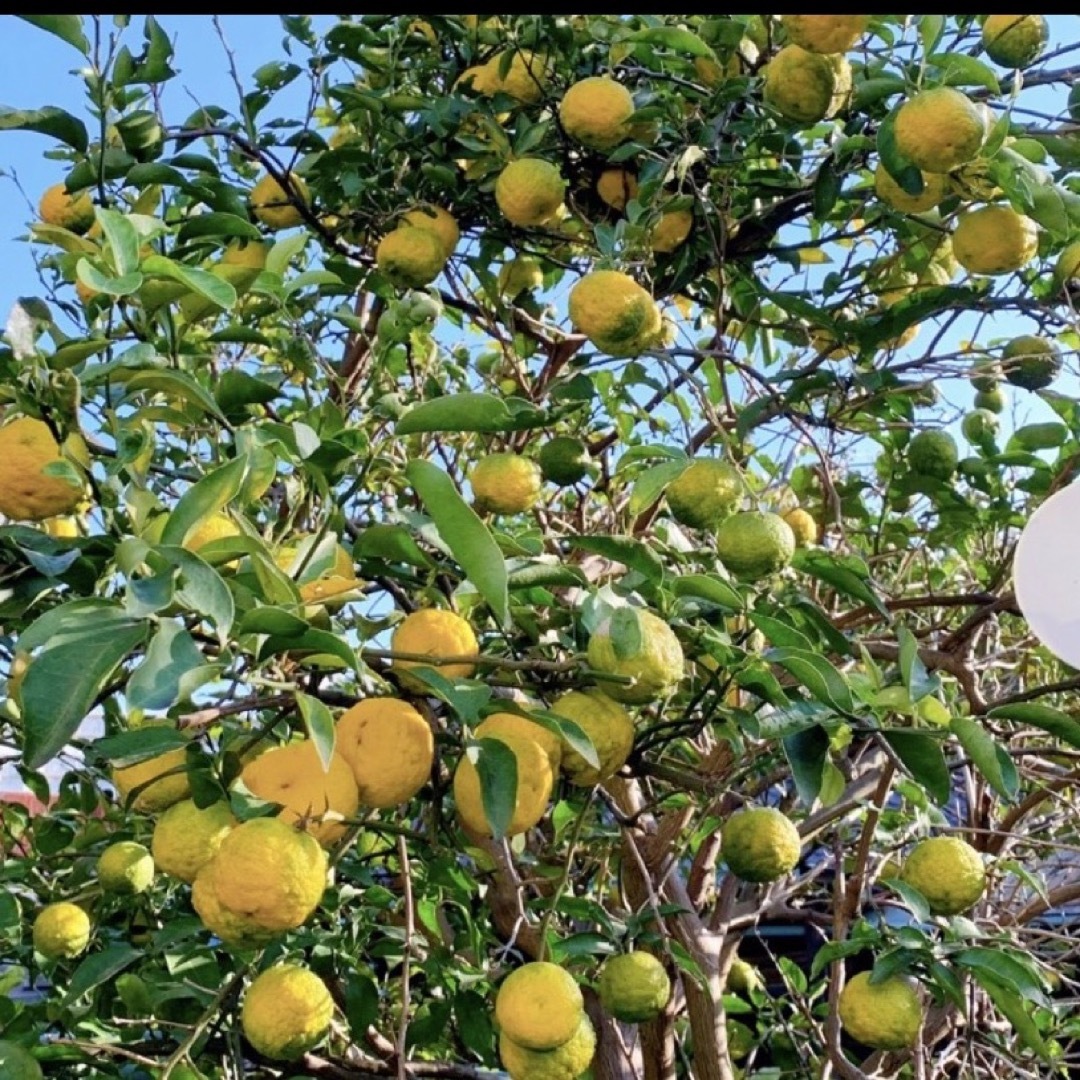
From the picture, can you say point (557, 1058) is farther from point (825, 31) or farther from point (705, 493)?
point (825, 31)

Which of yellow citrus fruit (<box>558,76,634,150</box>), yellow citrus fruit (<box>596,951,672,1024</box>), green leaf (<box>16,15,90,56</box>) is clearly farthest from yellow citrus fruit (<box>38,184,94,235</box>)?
yellow citrus fruit (<box>596,951,672,1024</box>)

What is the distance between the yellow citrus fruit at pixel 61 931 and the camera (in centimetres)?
187

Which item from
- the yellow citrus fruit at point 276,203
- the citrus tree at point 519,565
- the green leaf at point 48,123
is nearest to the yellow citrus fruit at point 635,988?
the citrus tree at point 519,565

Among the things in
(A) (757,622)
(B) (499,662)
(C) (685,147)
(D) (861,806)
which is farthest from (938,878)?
(C) (685,147)

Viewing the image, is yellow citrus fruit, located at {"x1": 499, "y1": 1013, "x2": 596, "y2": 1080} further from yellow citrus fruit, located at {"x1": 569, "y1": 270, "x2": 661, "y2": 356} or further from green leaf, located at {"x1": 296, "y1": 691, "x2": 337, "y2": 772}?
yellow citrus fruit, located at {"x1": 569, "y1": 270, "x2": 661, "y2": 356}

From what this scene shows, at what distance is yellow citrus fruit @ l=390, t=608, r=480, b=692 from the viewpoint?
124 cm

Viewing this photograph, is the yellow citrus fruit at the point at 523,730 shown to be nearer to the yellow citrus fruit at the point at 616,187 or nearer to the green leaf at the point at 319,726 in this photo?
the green leaf at the point at 319,726

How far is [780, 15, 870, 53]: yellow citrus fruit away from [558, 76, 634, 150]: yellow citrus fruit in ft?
0.98

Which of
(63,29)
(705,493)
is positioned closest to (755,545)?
(705,493)

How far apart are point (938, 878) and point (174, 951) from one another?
3.73 ft

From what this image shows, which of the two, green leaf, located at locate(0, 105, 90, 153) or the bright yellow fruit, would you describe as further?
the bright yellow fruit

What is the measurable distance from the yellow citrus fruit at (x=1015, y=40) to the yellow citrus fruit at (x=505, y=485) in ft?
3.13

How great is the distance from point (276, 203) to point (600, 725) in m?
1.27

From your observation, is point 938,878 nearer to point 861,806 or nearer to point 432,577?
point 861,806
